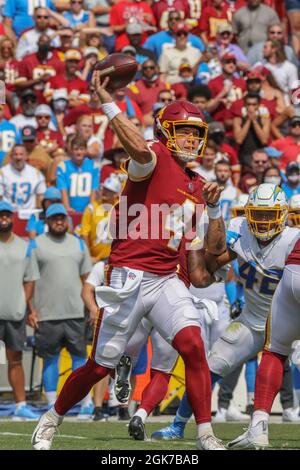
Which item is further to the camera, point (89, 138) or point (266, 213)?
point (89, 138)

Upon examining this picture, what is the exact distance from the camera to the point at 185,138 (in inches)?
258

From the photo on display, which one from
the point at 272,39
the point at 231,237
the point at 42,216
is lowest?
the point at 42,216

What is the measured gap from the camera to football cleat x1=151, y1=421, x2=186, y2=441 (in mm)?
7531

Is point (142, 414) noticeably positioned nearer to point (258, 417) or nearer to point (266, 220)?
point (258, 417)

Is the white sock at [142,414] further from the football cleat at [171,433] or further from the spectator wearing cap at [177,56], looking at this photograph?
the spectator wearing cap at [177,56]

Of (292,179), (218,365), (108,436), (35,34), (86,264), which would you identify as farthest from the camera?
(35,34)

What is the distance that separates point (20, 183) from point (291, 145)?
10.7 feet

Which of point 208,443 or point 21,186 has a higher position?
point 208,443

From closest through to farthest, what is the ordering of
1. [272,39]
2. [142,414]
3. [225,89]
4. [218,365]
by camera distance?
[142,414] → [218,365] → [225,89] → [272,39]

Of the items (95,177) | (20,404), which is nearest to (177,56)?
(95,177)

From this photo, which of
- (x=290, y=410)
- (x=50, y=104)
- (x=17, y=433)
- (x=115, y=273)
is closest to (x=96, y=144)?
(x=50, y=104)

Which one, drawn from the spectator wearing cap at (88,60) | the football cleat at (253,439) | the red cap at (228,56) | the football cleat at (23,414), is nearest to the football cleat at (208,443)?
the football cleat at (253,439)

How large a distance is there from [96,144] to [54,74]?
1.76 metres

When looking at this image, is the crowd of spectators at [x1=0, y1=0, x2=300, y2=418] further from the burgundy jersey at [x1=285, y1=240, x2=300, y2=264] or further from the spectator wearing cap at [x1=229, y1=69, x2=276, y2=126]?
the burgundy jersey at [x1=285, y1=240, x2=300, y2=264]
